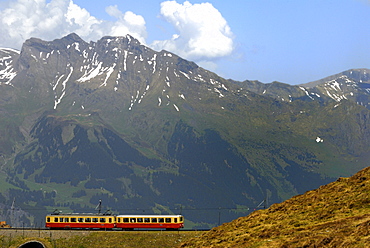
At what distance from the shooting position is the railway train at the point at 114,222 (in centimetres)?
12556

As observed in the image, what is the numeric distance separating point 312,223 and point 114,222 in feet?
248

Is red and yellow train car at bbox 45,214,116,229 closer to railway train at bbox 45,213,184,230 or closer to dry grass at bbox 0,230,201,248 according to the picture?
railway train at bbox 45,213,184,230

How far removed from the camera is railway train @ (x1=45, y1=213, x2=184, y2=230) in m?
126

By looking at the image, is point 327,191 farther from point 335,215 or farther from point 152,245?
point 152,245

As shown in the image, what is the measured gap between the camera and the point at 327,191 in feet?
252

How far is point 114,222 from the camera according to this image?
128 meters

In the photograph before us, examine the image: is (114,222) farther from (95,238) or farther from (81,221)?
(95,238)

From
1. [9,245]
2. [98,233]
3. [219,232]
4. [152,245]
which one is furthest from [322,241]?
[9,245]

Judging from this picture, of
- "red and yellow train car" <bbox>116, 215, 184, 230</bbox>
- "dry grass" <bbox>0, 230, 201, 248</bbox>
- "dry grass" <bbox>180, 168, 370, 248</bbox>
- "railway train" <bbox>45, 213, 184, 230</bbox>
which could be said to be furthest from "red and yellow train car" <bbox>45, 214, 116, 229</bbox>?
"dry grass" <bbox>180, 168, 370, 248</bbox>

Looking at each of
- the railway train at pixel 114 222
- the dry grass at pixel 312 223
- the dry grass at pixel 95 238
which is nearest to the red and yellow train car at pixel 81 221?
the railway train at pixel 114 222

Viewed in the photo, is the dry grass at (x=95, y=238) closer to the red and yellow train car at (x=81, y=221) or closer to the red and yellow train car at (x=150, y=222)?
the red and yellow train car at (x=81, y=221)

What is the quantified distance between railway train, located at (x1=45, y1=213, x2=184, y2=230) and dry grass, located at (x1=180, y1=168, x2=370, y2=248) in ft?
161

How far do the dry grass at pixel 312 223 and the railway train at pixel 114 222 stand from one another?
49.1 meters

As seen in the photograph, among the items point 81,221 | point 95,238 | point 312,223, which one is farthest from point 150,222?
point 312,223
